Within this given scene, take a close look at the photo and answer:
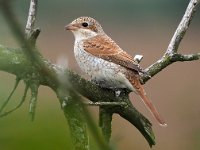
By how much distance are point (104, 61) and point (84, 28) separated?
2.29 ft

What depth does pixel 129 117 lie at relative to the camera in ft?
11.6

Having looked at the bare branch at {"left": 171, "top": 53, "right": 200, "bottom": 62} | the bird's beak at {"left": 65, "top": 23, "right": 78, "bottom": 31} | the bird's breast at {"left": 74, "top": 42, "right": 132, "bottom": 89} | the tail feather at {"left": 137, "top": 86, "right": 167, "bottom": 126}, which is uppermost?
the bird's beak at {"left": 65, "top": 23, "right": 78, "bottom": 31}

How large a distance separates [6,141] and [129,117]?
250 cm

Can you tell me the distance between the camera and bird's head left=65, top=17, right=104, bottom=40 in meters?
5.68

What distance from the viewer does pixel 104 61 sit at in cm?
519

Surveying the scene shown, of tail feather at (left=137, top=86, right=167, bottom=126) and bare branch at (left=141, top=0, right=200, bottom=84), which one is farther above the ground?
bare branch at (left=141, top=0, right=200, bottom=84)

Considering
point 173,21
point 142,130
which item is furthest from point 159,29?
point 142,130

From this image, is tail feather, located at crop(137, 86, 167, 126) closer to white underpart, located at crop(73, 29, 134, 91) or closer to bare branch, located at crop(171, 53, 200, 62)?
white underpart, located at crop(73, 29, 134, 91)

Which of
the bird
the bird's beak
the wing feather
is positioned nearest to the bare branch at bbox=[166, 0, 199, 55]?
the bird

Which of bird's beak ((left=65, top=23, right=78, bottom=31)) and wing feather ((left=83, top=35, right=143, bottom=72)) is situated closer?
wing feather ((left=83, top=35, right=143, bottom=72))

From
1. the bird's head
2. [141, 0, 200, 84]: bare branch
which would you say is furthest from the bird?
[141, 0, 200, 84]: bare branch

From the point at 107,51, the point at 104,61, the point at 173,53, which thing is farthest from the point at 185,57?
the point at 107,51

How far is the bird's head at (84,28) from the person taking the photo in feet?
18.6

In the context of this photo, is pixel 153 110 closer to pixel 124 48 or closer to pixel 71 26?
pixel 71 26
